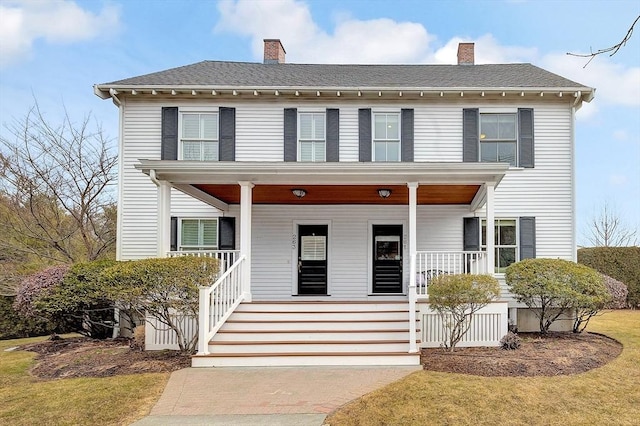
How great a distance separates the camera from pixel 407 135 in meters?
11.3

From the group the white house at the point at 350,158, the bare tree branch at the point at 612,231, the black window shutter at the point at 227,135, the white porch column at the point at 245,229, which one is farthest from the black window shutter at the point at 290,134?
the bare tree branch at the point at 612,231

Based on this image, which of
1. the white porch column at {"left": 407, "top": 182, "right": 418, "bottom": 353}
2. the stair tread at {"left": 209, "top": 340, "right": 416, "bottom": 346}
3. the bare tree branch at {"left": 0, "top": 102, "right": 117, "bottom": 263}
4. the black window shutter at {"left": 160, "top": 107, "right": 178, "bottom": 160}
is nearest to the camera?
the white porch column at {"left": 407, "top": 182, "right": 418, "bottom": 353}

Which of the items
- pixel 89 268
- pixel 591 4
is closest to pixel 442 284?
pixel 591 4

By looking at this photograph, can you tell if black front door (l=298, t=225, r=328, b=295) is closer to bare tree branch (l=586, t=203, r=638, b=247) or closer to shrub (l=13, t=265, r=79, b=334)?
shrub (l=13, t=265, r=79, b=334)

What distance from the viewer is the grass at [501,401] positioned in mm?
4902

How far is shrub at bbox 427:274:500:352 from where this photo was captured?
7.68 meters

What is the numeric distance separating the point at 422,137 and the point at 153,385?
27.2 ft

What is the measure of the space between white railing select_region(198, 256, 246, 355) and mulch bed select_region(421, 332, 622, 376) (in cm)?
343

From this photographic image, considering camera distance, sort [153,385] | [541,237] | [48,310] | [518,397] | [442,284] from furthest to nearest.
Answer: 1. [541,237]
2. [48,310]
3. [442,284]
4. [153,385]
5. [518,397]

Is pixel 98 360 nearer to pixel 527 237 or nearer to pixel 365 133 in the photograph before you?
pixel 365 133

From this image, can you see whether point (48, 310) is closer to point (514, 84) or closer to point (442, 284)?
point (442, 284)

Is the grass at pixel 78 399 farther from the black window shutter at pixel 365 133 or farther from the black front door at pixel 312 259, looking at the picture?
the black window shutter at pixel 365 133

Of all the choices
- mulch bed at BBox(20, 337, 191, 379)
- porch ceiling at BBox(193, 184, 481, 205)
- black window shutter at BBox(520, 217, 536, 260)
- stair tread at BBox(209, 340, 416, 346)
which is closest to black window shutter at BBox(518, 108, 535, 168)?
black window shutter at BBox(520, 217, 536, 260)

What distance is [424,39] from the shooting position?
2166 cm
